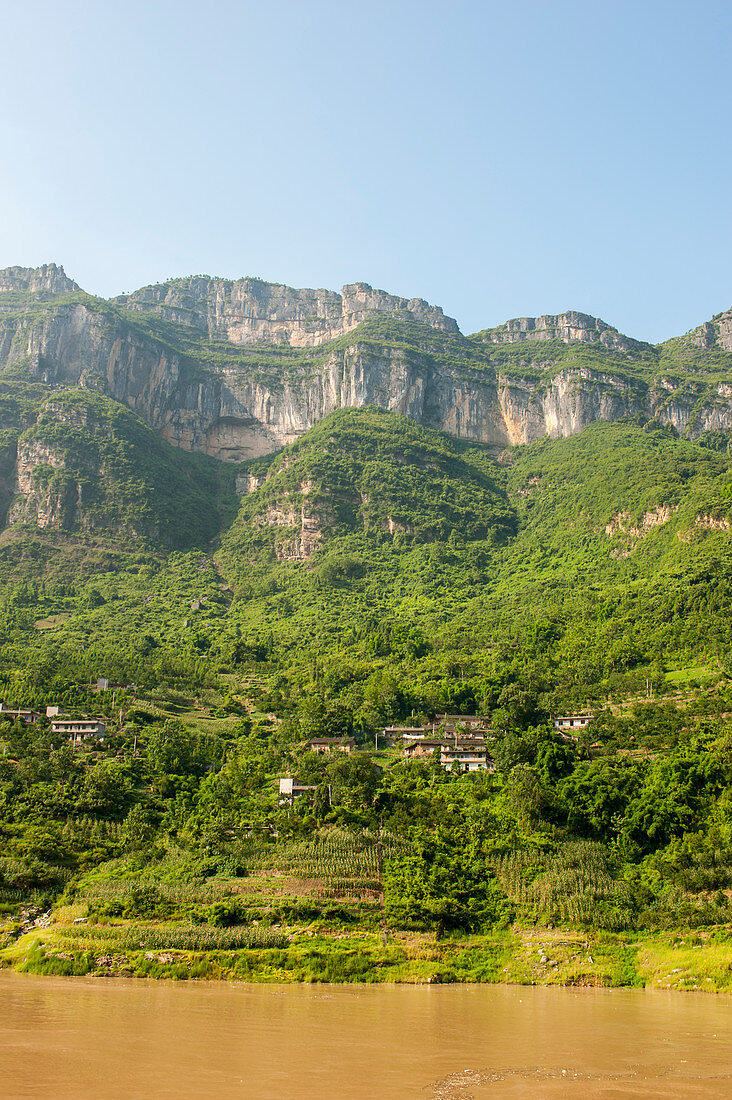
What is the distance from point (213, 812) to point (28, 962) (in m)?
20.0

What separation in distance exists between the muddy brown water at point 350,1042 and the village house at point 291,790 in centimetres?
2378

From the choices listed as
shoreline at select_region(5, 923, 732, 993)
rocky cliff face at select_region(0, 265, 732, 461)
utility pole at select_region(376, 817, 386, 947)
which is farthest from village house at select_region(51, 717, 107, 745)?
rocky cliff face at select_region(0, 265, 732, 461)

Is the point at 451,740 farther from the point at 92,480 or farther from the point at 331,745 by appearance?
the point at 92,480

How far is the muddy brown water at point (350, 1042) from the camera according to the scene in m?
21.1

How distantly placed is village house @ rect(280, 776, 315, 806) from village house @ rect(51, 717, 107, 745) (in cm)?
1828

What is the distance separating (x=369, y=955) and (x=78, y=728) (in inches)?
1580

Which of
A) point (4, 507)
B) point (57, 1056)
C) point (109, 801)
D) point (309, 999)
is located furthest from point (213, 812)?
point (4, 507)

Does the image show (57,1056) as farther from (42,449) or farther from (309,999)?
(42,449)

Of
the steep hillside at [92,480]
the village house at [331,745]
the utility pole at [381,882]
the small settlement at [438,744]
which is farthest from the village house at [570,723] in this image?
the steep hillside at [92,480]

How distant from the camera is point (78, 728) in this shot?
72125 mm

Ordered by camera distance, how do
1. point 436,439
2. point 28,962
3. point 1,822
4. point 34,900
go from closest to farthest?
point 28,962
point 34,900
point 1,822
point 436,439

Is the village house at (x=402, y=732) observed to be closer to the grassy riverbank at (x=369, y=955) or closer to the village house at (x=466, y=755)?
the village house at (x=466, y=755)

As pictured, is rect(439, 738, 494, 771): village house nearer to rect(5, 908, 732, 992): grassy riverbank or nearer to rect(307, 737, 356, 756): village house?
rect(307, 737, 356, 756): village house

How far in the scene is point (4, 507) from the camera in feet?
453
